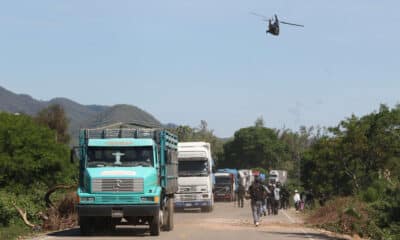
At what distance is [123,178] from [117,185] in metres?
0.28

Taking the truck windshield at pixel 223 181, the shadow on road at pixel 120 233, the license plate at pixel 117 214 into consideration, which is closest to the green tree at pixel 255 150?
the truck windshield at pixel 223 181

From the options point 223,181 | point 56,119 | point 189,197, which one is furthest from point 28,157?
point 56,119

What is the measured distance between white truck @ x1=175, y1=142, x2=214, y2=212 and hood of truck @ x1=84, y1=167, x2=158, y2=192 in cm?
2026

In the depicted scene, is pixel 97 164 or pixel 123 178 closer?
pixel 123 178

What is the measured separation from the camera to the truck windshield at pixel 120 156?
83.0 feet

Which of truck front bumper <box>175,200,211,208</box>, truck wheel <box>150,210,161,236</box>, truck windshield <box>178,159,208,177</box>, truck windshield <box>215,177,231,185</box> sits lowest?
truck wheel <box>150,210,161,236</box>

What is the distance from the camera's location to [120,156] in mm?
25422

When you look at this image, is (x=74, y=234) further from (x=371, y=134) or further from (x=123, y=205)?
(x=371, y=134)

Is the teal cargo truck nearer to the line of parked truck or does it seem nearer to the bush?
the line of parked truck

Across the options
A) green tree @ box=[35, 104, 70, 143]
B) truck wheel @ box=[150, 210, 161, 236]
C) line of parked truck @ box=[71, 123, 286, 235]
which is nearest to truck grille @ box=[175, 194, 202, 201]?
line of parked truck @ box=[71, 123, 286, 235]

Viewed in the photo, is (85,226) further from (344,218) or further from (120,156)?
(344,218)

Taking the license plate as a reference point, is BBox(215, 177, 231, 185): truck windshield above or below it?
above

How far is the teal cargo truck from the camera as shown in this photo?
24422 mm

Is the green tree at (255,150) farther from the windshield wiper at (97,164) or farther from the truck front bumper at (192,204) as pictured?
the windshield wiper at (97,164)
